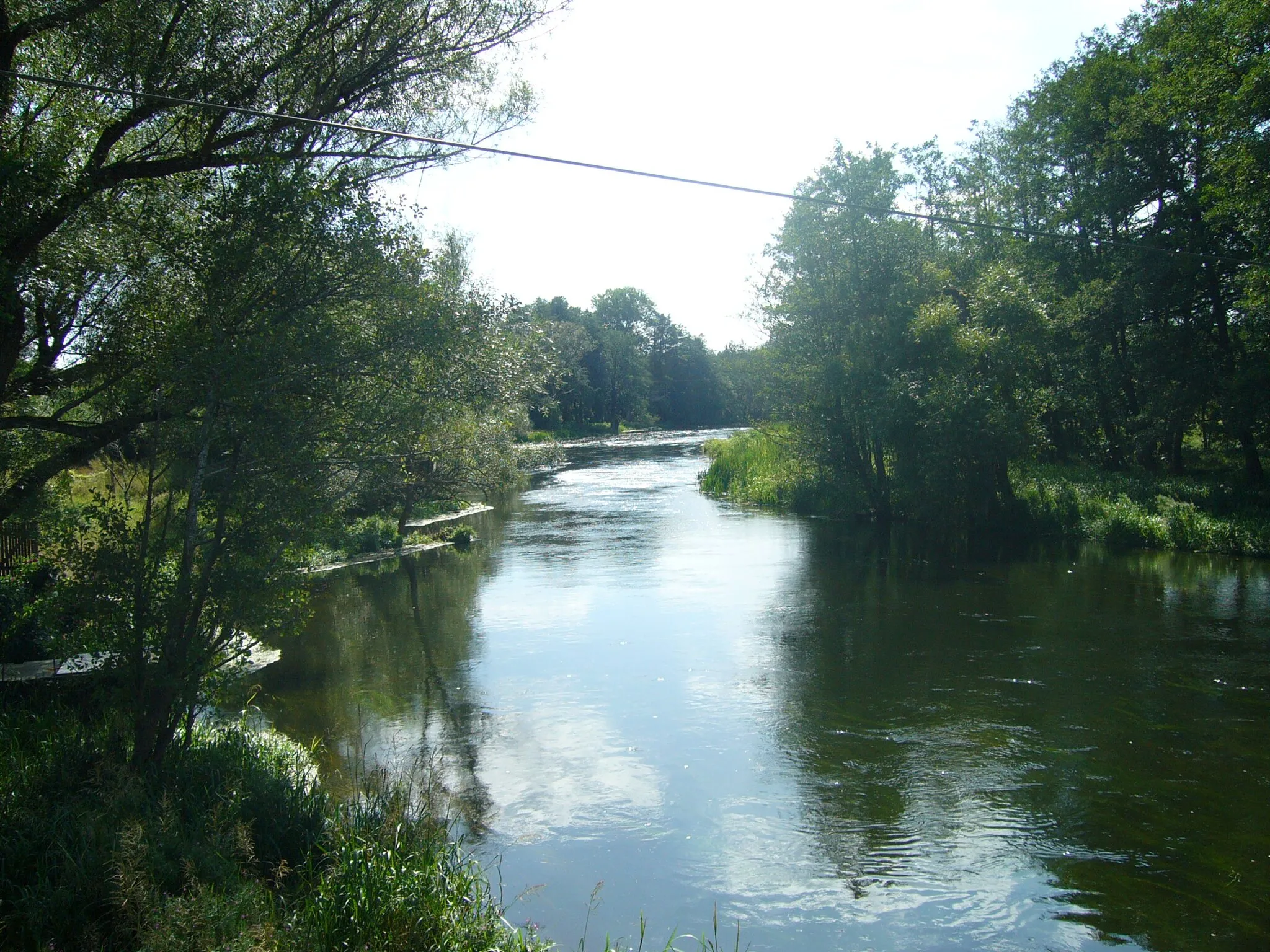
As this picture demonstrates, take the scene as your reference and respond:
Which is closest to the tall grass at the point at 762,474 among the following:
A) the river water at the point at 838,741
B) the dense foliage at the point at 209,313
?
the river water at the point at 838,741

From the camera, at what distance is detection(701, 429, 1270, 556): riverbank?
19391 millimetres

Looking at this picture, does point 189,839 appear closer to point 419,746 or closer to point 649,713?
point 419,746

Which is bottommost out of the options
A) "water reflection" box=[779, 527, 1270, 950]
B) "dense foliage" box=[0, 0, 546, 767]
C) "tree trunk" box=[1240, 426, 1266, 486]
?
"water reflection" box=[779, 527, 1270, 950]

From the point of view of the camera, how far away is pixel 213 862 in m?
4.77

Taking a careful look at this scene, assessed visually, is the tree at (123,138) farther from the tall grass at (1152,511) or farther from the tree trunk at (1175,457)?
the tree trunk at (1175,457)

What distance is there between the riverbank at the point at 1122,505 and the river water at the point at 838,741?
145cm

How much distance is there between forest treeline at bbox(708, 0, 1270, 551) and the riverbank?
9cm

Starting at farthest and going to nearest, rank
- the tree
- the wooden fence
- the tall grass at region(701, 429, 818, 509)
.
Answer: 1. the tall grass at region(701, 429, 818, 509)
2. the wooden fence
3. the tree

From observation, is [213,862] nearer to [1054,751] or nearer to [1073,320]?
[1054,751]

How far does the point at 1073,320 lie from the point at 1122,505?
6825mm

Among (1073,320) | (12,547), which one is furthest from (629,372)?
(12,547)

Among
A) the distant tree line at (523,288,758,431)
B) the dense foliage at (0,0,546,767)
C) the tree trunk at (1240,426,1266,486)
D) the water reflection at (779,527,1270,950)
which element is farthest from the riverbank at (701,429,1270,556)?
the distant tree line at (523,288,758,431)

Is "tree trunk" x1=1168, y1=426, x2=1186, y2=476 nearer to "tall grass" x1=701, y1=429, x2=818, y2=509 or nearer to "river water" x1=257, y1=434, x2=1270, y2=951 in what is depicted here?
"river water" x1=257, y1=434, x2=1270, y2=951

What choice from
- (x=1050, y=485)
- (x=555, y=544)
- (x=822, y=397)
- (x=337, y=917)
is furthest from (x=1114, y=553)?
(x=337, y=917)
